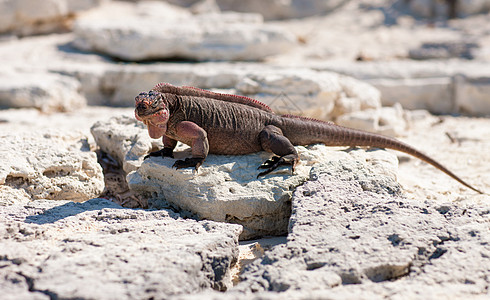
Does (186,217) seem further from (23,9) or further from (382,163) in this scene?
(23,9)

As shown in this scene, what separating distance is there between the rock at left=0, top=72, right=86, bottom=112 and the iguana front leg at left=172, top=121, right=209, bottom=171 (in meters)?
4.86

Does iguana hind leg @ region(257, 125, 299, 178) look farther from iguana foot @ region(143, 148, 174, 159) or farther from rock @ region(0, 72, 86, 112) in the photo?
rock @ region(0, 72, 86, 112)

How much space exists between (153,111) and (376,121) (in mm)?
3838

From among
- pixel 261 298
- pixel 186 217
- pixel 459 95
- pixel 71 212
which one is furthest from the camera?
pixel 459 95

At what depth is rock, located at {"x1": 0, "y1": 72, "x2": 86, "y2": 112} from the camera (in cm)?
776

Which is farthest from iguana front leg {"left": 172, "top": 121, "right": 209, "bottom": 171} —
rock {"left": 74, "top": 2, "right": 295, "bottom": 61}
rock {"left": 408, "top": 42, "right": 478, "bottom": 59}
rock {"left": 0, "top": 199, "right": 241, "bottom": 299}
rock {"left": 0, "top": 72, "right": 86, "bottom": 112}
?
rock {"left": 408, "top": 42, "right": 478, "bottom": 59}

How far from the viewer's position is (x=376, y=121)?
6562mm

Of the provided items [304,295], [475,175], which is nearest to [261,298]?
[304,295]

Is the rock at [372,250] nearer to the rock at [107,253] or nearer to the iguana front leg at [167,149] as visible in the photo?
the rock at [107,253]

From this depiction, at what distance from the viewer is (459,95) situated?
324 inches

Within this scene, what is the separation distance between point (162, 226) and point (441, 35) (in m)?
11.7

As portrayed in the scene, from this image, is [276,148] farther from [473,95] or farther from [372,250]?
[473,95]

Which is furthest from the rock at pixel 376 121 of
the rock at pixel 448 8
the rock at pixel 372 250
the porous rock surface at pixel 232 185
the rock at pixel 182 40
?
the rock at pixel 448 8

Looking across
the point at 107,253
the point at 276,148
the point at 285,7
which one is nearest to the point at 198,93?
the point at 276,148
